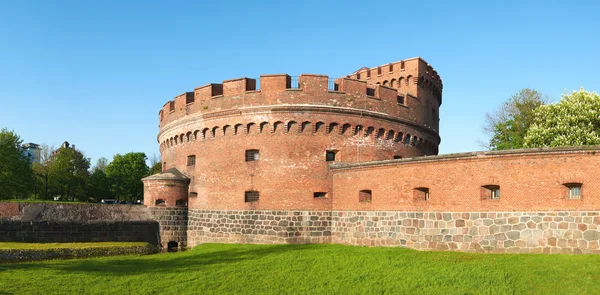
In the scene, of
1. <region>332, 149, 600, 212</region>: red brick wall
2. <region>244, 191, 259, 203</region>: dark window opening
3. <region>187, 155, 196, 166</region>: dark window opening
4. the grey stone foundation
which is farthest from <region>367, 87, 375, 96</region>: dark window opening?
Answer: <region>187, 155, 196, 166</region>: dark window opening

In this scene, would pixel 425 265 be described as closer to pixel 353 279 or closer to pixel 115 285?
pixel 353 279

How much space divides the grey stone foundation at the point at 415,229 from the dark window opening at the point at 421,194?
Result: 64cm

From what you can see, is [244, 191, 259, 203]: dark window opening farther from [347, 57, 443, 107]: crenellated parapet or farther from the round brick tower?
[347, 57, 443, 107]: crenellated parapet

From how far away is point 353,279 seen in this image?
12258 millimetres

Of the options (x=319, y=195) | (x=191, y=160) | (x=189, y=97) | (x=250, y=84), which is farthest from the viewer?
(x=189, y=97)

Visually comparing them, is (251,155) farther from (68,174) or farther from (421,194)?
(68,174)

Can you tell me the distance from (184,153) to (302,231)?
8.40 m

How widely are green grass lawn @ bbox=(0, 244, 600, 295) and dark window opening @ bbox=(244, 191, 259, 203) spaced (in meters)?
4.69

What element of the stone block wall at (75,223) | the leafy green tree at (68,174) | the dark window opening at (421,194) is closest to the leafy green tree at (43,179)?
the leafy green tree at (68,174)

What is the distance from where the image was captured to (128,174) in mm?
58812

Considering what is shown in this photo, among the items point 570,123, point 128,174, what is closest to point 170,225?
point 570,123

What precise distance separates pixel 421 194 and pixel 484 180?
2582mm

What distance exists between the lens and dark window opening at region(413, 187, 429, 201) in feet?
55.7

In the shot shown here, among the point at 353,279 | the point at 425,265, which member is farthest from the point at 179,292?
the point at 425,265
